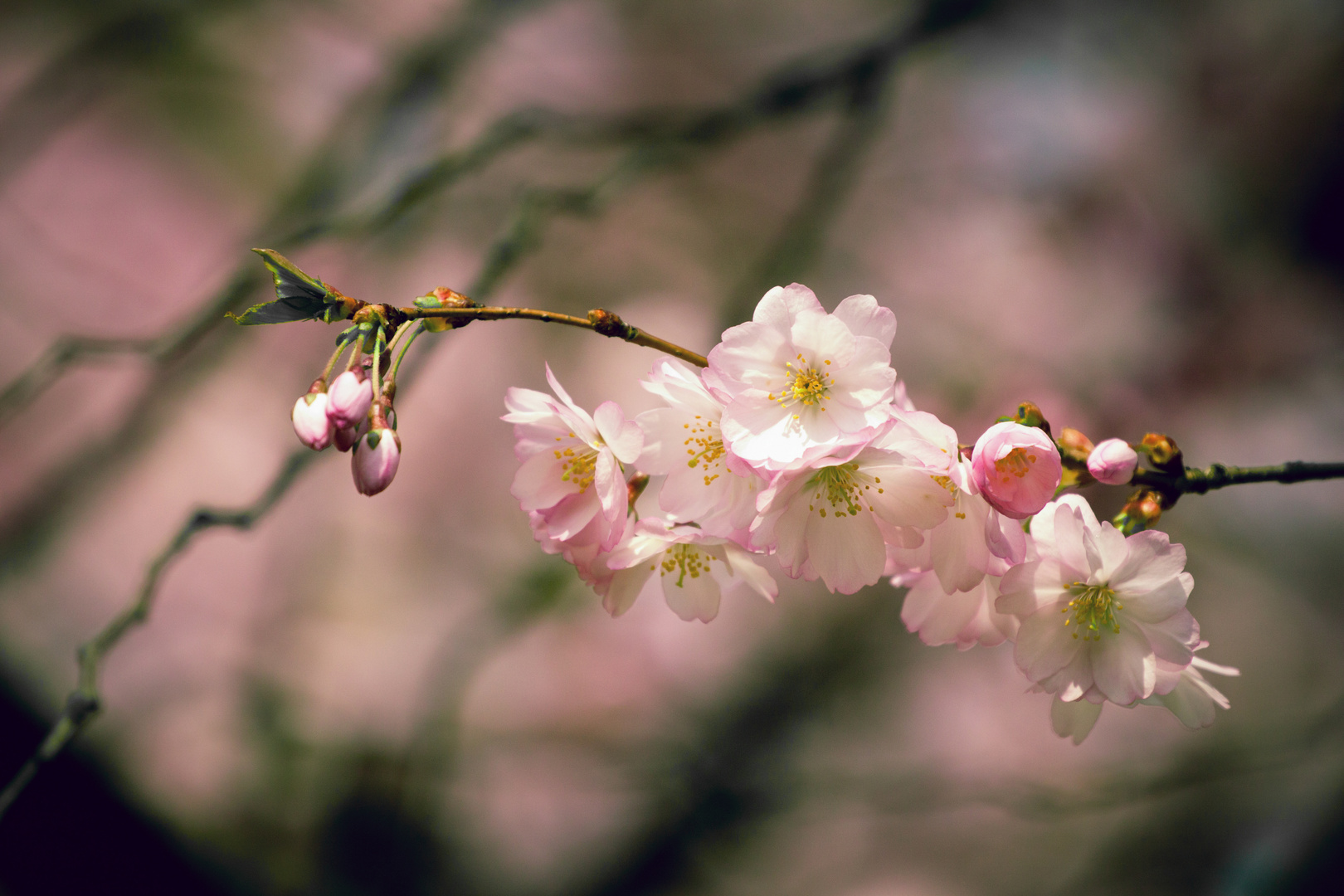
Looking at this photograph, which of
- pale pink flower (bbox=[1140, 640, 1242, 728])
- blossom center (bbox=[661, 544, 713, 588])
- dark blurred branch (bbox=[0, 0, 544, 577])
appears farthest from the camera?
dark blurred branch (bbox=[0, 0, 544, 577])

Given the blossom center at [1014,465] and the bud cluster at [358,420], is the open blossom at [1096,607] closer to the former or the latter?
the blossom center at [1014,465]

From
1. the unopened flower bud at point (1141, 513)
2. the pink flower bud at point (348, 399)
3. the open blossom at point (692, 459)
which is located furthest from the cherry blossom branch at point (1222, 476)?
the pink flower bud at point (348, 399)

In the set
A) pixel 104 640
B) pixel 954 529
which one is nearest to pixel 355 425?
pixel 954 529

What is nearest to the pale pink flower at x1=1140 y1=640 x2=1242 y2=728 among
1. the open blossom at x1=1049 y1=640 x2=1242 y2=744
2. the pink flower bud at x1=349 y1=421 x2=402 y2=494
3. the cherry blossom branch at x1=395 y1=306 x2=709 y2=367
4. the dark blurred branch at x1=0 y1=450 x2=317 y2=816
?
the open blossom at x1=1049 y1=640 x2=1242 y2=744

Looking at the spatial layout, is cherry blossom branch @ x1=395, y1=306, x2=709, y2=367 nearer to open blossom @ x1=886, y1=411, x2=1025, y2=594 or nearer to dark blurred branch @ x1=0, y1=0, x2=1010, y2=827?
dark blurred branch @ x1=0, y1=0, x2=1010, y2=827

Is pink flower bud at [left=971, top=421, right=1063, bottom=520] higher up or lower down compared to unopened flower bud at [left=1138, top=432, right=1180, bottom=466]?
Result: lower down

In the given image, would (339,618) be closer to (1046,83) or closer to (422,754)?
(422,754)

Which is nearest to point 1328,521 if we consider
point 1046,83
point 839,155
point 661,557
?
point 1046,83
